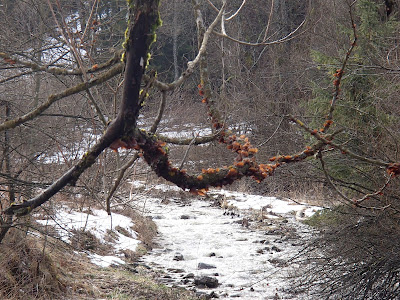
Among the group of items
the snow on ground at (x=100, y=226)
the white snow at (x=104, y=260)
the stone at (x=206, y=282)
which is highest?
the snow on ground at (x=100, y=226)

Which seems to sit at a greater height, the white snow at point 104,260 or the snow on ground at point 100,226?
the snow on ground at point 100,226

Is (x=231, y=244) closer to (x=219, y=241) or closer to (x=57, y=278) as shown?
(x=219, y=241)

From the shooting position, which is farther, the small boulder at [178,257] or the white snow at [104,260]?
the small boulder at [178,257]

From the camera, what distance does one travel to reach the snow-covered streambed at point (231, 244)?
21.7 ft

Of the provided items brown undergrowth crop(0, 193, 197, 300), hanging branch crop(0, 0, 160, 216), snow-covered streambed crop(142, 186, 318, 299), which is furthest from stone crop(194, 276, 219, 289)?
hanging branch crop(0, 0, 160, 216)

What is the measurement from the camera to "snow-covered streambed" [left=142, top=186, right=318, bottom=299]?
6.61 metres

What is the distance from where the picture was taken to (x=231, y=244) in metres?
9.23

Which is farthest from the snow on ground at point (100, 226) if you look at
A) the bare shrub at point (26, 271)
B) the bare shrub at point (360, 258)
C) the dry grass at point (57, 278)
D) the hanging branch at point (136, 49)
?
the hanging branch at point (136, 49)

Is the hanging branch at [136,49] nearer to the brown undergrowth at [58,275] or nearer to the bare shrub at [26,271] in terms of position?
the brown undergrowth at [58,275]

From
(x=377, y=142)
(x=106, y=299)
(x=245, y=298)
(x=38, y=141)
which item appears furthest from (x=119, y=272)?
(x=377, y=142)

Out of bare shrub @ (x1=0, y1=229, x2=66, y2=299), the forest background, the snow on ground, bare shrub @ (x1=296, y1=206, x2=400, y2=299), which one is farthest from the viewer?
the snow on ground

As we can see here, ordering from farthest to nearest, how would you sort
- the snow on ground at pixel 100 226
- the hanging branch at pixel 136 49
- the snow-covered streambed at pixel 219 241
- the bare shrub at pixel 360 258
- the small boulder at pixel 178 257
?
the small boulder at pixel 178 257 < the snow on ground at pixel 100 226 < the snow-covered streambed at pixel 219 241 < the bare shrub at pixel 360 258 < the hanging branch at pixel 136 49

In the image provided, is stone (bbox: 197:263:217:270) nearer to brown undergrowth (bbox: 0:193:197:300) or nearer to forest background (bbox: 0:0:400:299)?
brown undergrowth (bbox: 0:193:197:300)

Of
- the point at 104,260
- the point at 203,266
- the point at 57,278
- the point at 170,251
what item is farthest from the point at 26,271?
the point at 170,251
